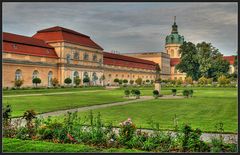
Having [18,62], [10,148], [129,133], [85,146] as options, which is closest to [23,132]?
[10,148]

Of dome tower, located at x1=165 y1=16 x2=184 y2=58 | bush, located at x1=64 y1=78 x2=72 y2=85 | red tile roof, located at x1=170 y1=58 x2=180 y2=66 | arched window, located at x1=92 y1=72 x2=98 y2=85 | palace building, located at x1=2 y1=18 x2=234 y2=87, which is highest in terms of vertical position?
dome tower, located at x1=165 y1=16 x2=184 y2=58

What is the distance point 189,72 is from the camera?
71688mm

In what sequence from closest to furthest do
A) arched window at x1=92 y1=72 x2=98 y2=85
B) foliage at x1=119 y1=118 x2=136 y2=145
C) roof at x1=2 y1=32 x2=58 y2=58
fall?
foliage at x1=119 y1=118 x2=136 y2=145 → roof at x1=2 y1=32 x2=58 y2=58 → arched window at x1=92 y1=72 x2=98 y2=85

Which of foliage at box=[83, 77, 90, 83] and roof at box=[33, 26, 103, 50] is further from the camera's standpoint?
foliage at box=[83, 77, 90, 83]

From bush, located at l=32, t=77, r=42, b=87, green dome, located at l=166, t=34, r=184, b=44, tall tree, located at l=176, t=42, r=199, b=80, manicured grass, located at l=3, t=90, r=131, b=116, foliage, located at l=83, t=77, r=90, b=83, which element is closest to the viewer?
manicured grass, located at l=3, t=90, r=131, b=116

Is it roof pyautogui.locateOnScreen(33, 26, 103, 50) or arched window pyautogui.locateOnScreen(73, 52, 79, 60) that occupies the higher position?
roof pyautogui.locateOnScreen(33, 26, 103, 50)

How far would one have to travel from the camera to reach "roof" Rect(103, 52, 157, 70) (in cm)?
7079

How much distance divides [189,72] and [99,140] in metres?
66.0

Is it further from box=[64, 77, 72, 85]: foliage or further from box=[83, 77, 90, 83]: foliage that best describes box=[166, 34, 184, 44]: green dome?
box=[64, 77, 72, 85]: foliage

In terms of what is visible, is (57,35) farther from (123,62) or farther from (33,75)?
Result: (123,62)

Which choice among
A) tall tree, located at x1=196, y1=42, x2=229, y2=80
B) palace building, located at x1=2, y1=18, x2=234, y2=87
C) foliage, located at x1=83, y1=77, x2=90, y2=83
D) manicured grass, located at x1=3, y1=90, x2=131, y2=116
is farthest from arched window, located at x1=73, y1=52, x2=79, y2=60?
manicured grass, located at x1=3, y1=90, x2=131, y2=116

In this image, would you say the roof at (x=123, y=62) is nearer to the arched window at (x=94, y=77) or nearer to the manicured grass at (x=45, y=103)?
the arched window at (x=94, y=77)

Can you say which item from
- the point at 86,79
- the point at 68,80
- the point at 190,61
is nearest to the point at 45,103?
the point at 68,80

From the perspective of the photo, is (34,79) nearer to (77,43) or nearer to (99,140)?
(77,43)
